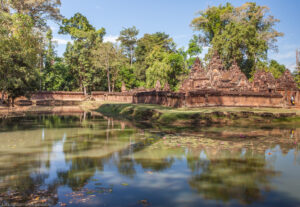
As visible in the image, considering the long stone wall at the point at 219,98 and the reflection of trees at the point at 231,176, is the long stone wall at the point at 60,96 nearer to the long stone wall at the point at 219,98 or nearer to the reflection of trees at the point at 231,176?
the long stone wall at the point at 219,98

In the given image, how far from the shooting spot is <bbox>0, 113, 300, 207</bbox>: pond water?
4.40 m

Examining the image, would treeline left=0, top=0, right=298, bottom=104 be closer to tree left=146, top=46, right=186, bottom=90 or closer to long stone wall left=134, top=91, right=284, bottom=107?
tree left=146, top=46, right=186, bottom=90

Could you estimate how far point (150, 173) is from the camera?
584cm

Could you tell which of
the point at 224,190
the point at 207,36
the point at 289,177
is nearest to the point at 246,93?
the point at 289,177

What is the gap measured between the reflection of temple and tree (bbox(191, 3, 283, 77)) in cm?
1236

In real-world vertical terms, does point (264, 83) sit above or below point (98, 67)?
below

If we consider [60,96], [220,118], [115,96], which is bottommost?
[220,118]

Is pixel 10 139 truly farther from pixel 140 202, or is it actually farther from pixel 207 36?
pixel 207 36

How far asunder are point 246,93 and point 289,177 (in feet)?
54.6

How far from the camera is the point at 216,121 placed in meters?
15.1

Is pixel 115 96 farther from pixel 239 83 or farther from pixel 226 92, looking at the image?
→ pixel 226 92

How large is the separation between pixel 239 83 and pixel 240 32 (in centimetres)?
1976

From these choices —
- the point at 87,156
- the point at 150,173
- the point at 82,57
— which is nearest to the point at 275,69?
the point at 82,57

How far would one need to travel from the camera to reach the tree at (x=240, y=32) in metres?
44.6
